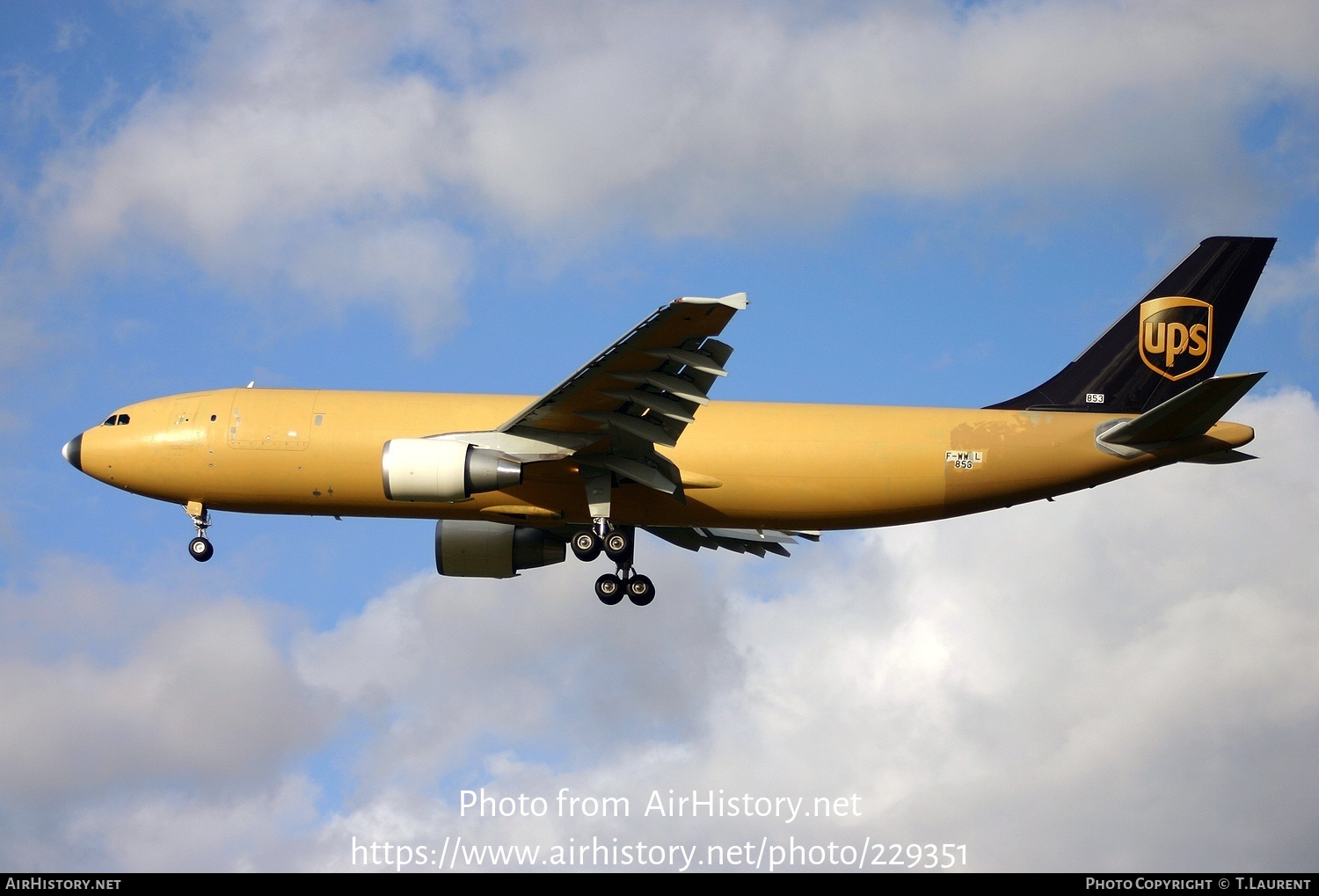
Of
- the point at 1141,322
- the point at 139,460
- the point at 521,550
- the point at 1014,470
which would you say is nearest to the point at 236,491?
the point at 139,460

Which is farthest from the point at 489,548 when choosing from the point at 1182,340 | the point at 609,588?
the point at 1182,340

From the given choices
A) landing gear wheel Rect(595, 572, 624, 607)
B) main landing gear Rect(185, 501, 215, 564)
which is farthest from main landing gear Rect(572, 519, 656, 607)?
main landing gear Rect(185, 501, 215, 564)

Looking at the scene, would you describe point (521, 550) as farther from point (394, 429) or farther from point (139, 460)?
point (139, 460)

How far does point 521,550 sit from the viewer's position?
138ft

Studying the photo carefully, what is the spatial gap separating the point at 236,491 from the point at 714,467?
1261 centimetres

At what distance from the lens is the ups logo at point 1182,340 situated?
127ft

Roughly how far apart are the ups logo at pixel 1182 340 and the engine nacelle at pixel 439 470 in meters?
17.0

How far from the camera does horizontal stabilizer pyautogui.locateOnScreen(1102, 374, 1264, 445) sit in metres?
33.5

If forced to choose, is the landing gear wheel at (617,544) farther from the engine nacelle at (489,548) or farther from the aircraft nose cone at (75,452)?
the aircraft nose cone at (75,452)

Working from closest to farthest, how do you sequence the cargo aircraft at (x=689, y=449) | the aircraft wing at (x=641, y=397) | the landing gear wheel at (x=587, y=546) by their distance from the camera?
1. the aircraft wing at (x=641, y=397)
2. the cargo aircraft at (x=689, y=449)
3. the landing gear wheel at (x=587, y=546)

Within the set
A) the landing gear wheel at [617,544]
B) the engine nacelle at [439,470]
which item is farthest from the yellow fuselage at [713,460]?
the engine nacelle at [439,470]

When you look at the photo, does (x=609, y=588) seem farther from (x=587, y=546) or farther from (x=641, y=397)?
(x=641, y=397)

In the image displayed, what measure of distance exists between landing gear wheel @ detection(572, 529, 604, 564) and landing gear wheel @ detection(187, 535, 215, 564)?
10145 mm
